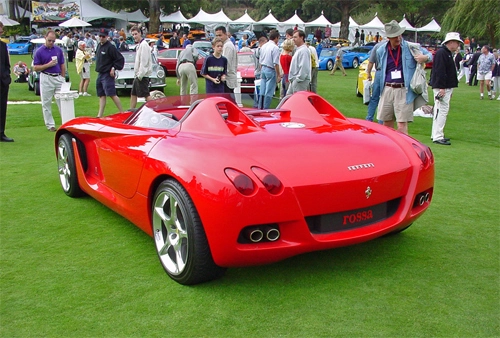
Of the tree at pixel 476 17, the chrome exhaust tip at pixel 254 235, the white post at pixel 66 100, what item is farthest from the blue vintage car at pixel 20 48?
the chrome exhaust tip at pixel 254 235

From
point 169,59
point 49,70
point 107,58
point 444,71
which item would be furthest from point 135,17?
point 444,71

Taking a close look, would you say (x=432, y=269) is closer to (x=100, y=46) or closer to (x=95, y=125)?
(x=95, y=125)

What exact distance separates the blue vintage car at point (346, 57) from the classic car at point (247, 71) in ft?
41.0

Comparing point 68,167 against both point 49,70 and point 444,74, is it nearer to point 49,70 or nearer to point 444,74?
point 49,70

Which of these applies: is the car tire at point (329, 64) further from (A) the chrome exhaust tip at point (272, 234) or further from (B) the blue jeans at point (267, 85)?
(A) the chrome exhaust tip at point (272, 234)

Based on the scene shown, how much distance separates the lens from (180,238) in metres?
3.18

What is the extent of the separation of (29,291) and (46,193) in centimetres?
239

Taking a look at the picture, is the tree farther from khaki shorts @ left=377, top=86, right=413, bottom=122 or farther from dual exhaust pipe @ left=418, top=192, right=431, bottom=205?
dual exhaust pipe @ left=418, top=192, right=431, bottom=205

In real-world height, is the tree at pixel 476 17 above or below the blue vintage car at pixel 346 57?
above

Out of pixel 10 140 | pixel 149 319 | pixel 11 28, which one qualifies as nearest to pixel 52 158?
pixel 10 140

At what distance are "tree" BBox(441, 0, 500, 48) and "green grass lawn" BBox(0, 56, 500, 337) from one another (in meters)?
27.8

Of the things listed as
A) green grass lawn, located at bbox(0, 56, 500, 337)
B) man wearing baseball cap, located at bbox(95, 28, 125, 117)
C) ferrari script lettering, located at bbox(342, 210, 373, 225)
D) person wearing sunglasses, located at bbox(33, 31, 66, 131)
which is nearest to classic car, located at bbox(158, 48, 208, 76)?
man wearing baseball cap, located at bbox(95, 28, 125, 117)

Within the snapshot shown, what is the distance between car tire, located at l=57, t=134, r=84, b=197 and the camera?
490 cm

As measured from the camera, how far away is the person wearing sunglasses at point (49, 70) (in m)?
9.20
